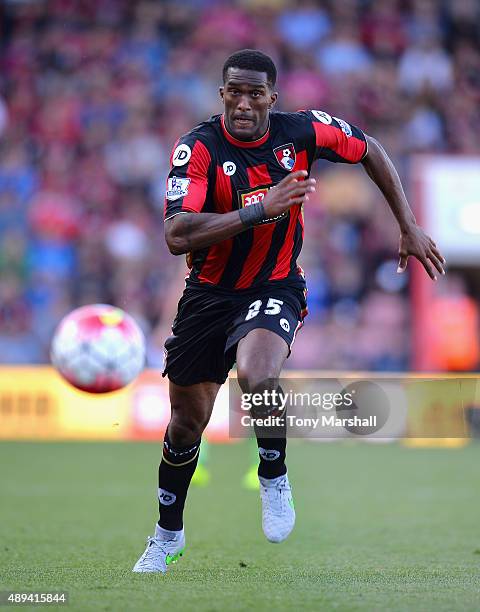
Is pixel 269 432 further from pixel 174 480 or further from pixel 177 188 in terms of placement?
pixel 177 188

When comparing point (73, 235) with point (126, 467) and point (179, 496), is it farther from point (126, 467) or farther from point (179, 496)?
point (179, 496)

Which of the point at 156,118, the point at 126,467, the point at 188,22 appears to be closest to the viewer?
the point at 126,467

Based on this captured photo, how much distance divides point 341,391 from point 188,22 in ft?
44.3

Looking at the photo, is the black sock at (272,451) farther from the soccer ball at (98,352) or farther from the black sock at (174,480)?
the soccer ball at (98,352)

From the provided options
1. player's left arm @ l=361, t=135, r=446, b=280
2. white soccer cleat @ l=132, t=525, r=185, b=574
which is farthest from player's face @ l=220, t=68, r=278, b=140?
white soccer cleat @ l=132, t=525, r=185, b=574

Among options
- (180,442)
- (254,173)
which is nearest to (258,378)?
(180,442)

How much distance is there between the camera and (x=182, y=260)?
14828mm

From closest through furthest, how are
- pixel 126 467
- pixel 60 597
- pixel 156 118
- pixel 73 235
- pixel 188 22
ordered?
pixel 60 597 → pixel 126 467 → pixel 73 235 → pixel 156 118 → pixel 188 22

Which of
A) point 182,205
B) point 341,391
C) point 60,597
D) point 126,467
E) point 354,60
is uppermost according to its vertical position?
point 354,60

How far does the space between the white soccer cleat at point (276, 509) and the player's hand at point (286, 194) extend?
52.0 inches

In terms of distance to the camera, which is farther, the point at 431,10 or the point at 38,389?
the point at 431,10

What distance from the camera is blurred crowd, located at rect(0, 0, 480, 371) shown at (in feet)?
50.4

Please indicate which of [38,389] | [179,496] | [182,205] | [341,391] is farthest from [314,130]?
[38,389]

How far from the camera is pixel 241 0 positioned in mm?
19125
